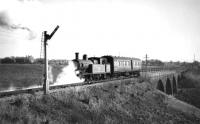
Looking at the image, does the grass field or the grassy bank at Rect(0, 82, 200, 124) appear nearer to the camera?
the grassy bank at Rect(0, 82, 200, 124)

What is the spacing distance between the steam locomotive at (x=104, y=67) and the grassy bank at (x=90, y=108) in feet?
9.42

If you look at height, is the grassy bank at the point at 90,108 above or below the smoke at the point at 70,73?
below

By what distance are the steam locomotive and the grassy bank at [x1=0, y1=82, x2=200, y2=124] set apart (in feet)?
9.42

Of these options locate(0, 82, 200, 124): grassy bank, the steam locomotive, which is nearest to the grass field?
the steam locomotive

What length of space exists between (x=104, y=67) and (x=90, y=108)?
10094 mm

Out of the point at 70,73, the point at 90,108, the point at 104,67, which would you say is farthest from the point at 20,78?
the point at 90,108

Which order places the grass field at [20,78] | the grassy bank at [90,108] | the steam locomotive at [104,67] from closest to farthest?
the grassy bank at [90,108] → the steam locomotive at [104,67] → the grass field at [20,78]

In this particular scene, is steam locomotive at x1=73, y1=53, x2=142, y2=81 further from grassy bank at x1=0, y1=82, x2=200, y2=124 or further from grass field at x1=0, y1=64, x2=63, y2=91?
grass field at x1=0, y1=64, x2=63, y2=91

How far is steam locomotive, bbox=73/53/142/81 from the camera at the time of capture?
1717 cm

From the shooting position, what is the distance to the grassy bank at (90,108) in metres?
8.21

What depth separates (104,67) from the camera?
20828 mm

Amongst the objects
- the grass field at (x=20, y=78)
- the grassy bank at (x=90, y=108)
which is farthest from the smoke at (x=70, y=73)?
the grass field at (x=20, y=78)

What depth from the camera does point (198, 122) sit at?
1709 cm

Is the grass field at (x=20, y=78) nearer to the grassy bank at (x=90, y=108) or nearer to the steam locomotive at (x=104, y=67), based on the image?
the steam locomotive at (x=104, y=67)
